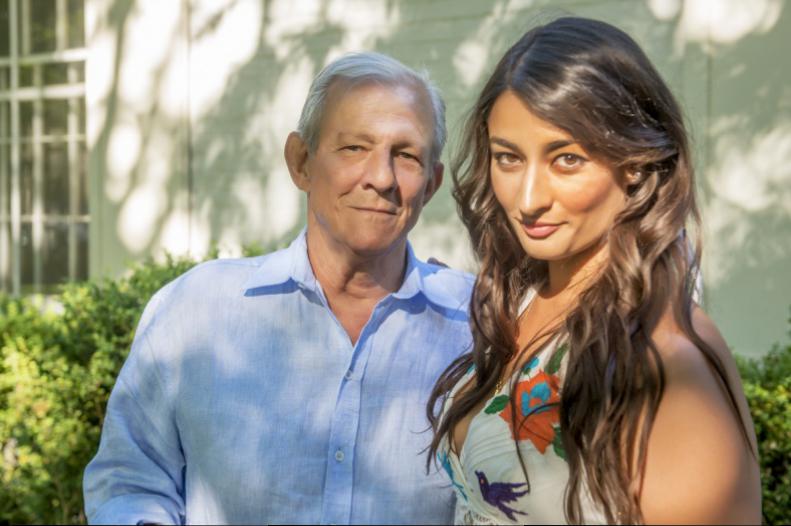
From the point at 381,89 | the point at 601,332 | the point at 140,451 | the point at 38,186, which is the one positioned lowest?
the point at 38,186

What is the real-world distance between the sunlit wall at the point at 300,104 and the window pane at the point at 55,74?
1.60ft

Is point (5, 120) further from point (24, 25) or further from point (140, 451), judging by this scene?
point (140, 451)

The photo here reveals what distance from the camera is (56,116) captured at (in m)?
10.0

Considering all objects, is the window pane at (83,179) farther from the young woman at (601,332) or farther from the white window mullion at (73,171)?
the young woman at (601,332)

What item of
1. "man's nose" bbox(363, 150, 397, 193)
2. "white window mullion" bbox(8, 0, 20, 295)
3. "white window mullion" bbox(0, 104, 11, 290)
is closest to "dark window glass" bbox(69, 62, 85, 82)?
"white window mullion" bbox(8, 0, 20, 295)

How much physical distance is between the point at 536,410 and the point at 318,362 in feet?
2.97

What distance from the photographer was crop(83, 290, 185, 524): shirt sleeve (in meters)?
2.65

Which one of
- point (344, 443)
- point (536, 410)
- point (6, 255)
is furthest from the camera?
point (6, 255)

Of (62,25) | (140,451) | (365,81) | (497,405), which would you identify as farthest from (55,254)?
(497,405)

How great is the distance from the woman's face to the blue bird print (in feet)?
1.37

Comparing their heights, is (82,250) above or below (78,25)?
below

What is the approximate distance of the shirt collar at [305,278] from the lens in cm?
286

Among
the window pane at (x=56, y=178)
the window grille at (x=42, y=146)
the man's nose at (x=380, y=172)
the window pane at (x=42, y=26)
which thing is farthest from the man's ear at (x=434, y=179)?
the window pane at (x=42, y=26)

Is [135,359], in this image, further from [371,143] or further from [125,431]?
[371,143]
